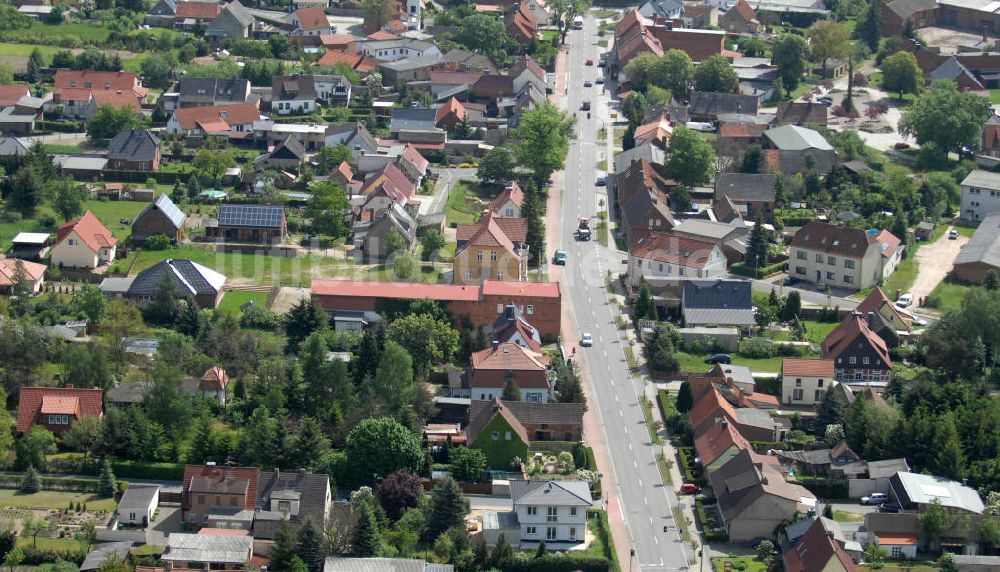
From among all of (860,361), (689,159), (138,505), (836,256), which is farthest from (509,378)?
(689,159)

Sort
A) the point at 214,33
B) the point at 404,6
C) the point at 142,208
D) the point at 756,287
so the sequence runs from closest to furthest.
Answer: the point at 756,287 < the point at 142,208 < the point at 214,33 < the point at 404,6

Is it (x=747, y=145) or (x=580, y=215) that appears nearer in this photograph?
(x=580, y=215)

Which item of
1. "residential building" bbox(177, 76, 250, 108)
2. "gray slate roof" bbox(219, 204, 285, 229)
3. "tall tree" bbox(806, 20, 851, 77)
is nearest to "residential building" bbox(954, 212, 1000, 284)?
"tall tree" bbox(806, 20, 851, 77)

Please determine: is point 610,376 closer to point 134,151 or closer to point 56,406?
point 56,406

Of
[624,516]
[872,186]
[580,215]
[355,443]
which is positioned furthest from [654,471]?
[872,186]

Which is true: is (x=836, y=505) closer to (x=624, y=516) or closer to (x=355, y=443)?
(x=624, y=516)

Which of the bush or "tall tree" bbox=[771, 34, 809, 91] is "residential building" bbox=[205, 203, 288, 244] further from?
"tall tree" bbox=[771, 34, 809, 91]
